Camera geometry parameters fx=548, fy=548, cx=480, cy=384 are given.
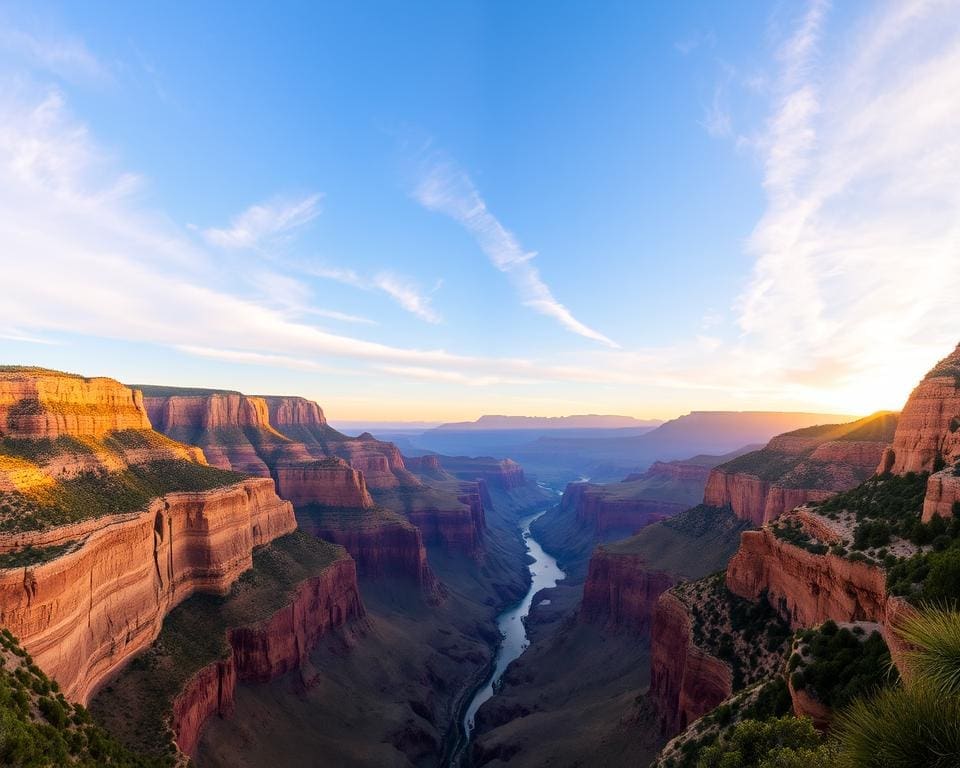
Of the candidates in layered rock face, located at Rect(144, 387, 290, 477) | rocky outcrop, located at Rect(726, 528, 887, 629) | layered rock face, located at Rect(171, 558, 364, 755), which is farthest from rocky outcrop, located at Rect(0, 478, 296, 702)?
rocky outcrop, located at Rect(726, 528, 887, 629)

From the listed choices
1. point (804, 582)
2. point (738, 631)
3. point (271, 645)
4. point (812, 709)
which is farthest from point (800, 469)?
point (271, 645)

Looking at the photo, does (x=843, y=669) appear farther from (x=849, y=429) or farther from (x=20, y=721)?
(x=849, y=429)

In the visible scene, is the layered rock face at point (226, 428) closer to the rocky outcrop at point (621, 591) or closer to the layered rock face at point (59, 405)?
the layered rock face at point (59, 405)

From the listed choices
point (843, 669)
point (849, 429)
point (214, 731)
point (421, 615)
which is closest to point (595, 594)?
point (421, 615)

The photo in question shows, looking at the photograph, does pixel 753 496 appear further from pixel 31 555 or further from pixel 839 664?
pixel 31 555

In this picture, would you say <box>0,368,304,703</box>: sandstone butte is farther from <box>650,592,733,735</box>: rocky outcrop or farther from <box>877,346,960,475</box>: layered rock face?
<box>877,346,960,475</box>: layered rock face

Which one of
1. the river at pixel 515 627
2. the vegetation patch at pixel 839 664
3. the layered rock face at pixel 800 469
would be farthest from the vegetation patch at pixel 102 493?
the layered rock face at pixel 800 469
